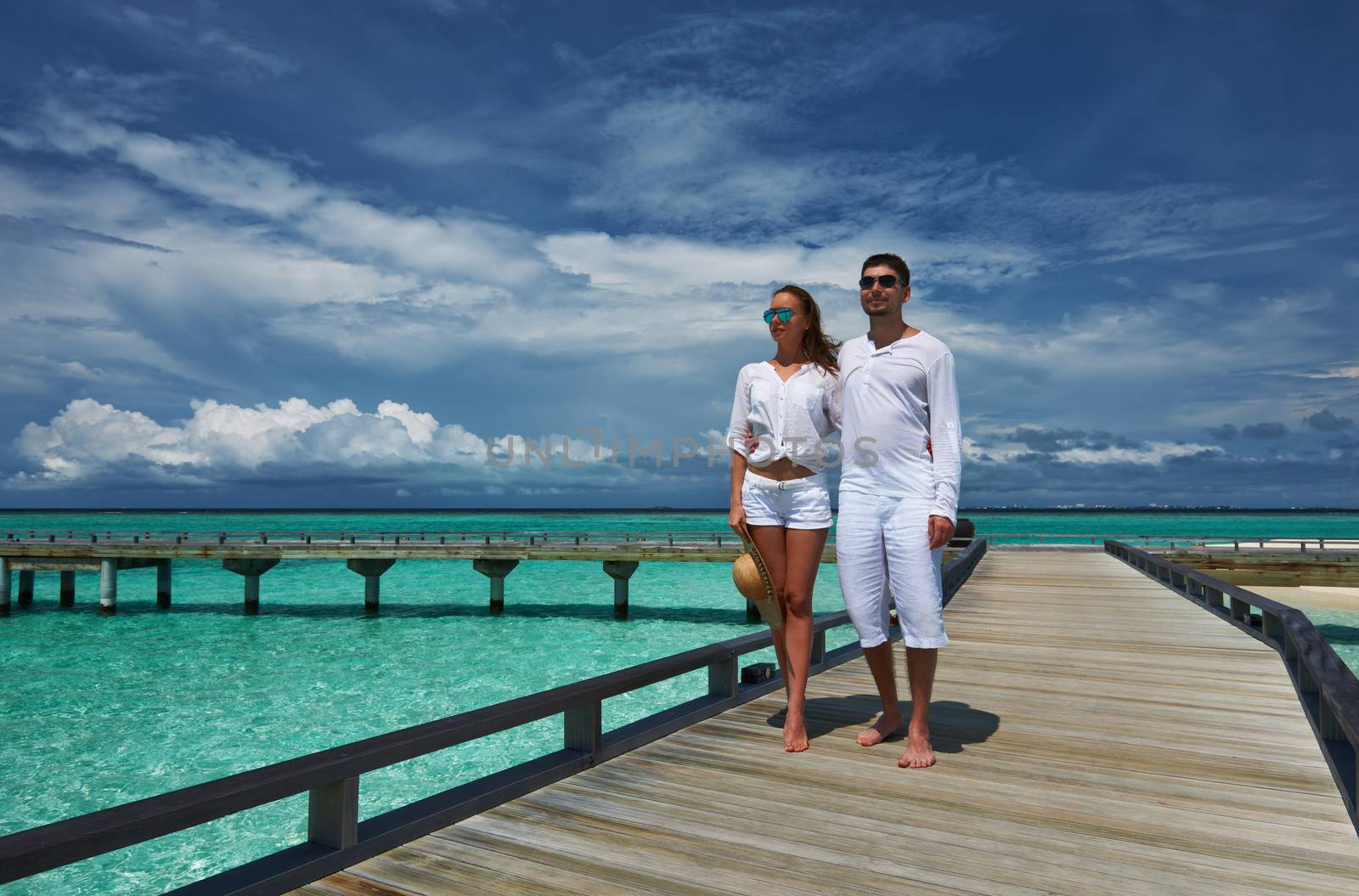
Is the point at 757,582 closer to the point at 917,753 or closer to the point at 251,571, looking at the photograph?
the point at 917,753

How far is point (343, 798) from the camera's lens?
2615 millimetres

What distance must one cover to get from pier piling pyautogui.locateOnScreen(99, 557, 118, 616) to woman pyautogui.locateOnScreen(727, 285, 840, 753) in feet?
104

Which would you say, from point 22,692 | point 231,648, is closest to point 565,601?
point 231,648

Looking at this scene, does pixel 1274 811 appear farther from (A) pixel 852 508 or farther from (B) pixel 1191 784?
(A) pixel 852 508

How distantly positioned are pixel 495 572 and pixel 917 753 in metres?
26.2

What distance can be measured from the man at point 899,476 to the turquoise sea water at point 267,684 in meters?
0.95

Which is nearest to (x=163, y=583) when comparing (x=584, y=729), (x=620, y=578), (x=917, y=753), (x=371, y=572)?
(x=371, y=572)

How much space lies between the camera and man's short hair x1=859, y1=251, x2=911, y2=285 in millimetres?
3684

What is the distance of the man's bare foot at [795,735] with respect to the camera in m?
3.86

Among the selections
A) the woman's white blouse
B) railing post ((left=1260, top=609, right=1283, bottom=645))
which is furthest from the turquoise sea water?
railing post ((left=1260, top=609, right=1283, bottom=645))

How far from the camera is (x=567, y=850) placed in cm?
271

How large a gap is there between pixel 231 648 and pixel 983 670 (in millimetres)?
21975

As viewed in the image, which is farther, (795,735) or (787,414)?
(795,735)

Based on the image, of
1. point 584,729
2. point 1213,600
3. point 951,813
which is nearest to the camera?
point 951,813
